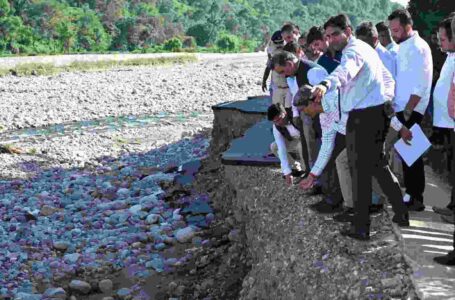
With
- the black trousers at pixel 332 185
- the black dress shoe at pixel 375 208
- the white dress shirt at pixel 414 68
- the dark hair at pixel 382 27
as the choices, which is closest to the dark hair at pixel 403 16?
the white dress shirt at pixel 414 68

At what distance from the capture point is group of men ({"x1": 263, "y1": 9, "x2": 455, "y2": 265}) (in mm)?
5156

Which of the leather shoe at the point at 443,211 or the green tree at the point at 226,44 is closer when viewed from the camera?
the leather shoe at the point at 443,211

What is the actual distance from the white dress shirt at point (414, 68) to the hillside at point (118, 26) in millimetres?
50112

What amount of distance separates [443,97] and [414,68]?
1.11 feet

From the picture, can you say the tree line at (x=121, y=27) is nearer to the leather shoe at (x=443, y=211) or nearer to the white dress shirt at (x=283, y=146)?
the white dress shirt at (x=283, y=146)

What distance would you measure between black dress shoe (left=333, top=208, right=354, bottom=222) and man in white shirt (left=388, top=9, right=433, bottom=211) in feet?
2.30

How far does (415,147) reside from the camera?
627 cm

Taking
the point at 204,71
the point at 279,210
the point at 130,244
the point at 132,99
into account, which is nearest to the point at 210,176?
the point at 130,244

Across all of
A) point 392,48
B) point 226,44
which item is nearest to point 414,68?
point 392,48

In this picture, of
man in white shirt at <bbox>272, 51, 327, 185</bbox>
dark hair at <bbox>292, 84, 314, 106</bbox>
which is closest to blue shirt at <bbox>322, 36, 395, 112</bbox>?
dark hair at <bbox>292, 84, 314, 106</bbox>

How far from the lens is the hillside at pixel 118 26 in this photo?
58344mm

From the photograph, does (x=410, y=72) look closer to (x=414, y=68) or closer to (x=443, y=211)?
(x=414, y=68)

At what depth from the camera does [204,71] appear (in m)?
45.3

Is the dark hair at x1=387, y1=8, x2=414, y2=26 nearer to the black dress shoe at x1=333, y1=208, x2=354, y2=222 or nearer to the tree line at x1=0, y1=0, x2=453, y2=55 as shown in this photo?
the black dress shoe at x1=333, y1=208, x2=354, y2=222
